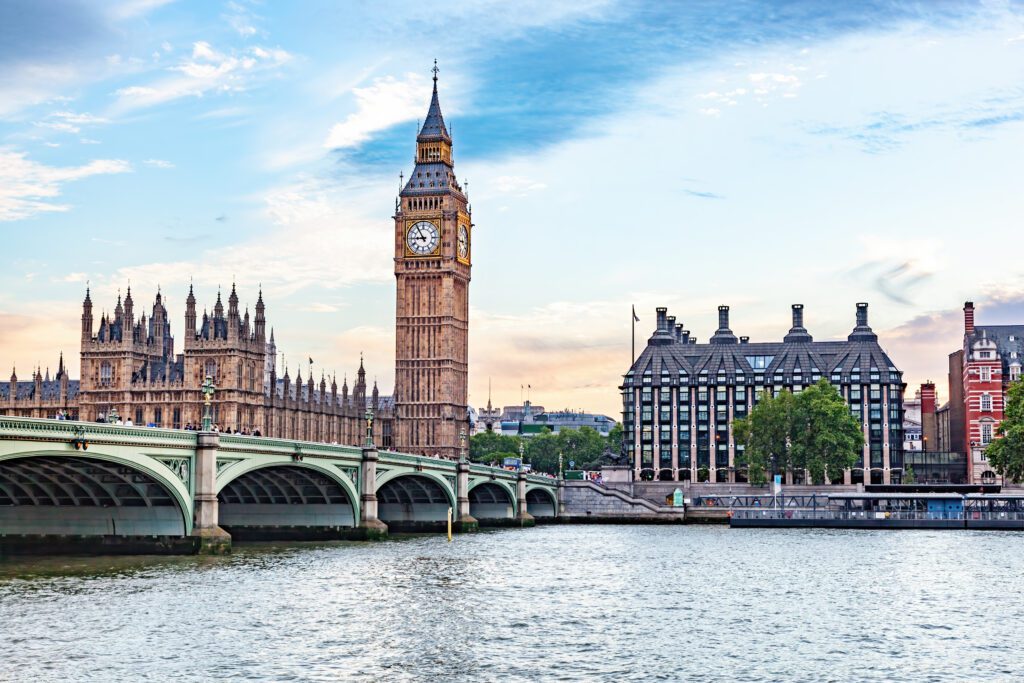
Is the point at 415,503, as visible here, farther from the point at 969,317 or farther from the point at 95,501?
the point at 969,317

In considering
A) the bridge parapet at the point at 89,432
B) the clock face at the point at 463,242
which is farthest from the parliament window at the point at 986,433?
the bridge parapet at the point at 89,432

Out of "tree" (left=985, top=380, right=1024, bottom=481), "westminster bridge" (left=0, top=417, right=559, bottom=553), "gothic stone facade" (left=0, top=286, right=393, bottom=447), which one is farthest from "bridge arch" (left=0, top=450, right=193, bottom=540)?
"tree" (left=985, top=380, right=1024, bottom=481)

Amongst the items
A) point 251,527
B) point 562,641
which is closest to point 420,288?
point 251,527

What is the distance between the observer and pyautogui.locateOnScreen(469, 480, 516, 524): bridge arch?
12294 centimetres

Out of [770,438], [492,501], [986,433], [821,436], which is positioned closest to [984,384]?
[986,433]

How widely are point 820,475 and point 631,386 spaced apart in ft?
119

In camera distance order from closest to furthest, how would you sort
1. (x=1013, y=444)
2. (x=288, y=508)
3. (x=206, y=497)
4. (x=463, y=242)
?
(x=206, y=497) < (x=288, y=508) < (x=1013, y=444) < (x=463, y=242)

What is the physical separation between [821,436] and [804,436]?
10.6ft

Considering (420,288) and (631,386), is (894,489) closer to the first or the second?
(631,386)

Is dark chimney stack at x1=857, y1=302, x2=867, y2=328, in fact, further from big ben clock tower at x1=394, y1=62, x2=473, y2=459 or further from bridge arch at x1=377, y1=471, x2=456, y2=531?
bridge arch at x1=377, y1=471, x2=456, y2=531

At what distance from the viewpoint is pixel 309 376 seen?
162m

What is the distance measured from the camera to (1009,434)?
122688 millimetres

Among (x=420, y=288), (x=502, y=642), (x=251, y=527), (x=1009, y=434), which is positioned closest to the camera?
(x=502, y=642)

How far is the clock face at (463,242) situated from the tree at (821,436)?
50.7m
